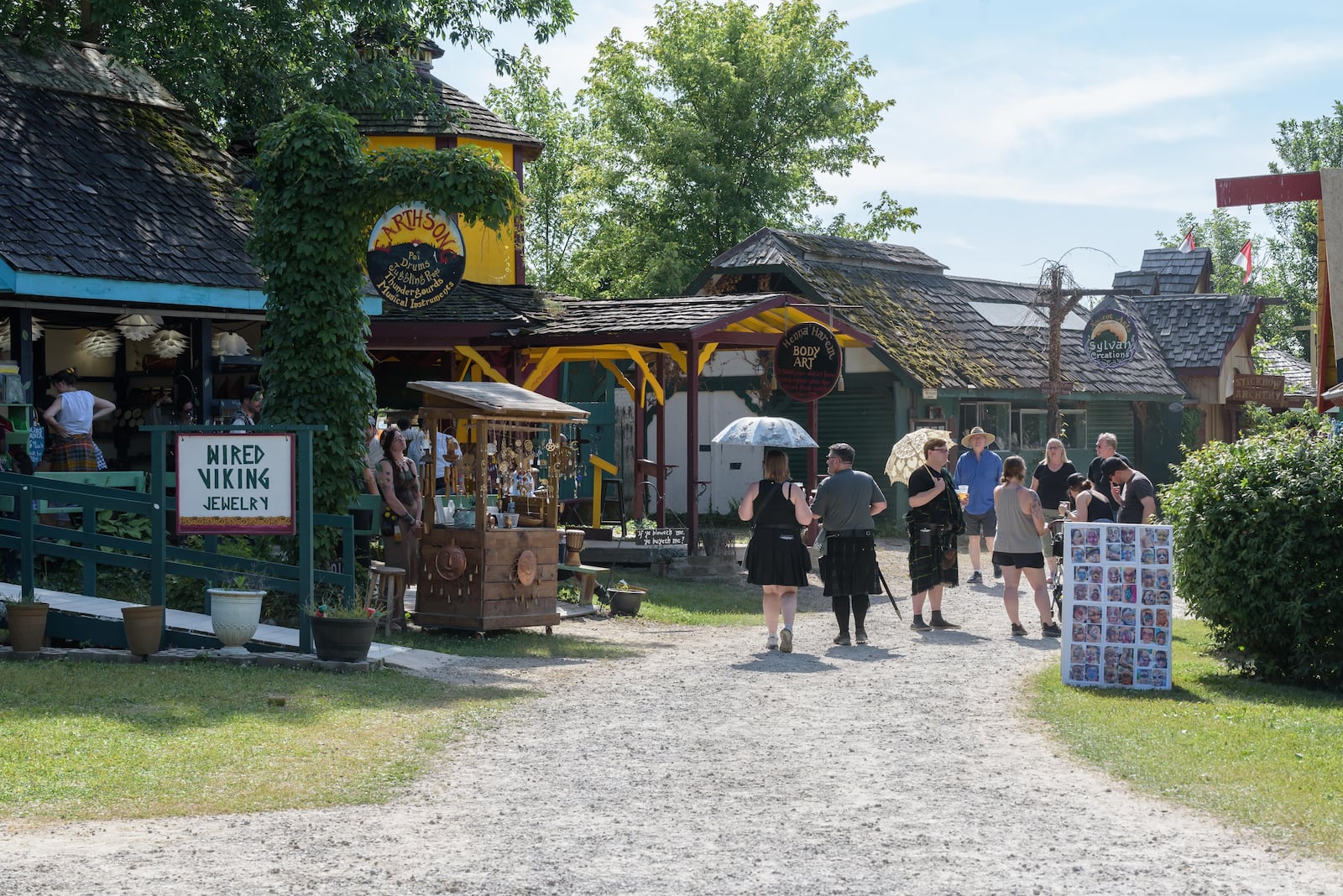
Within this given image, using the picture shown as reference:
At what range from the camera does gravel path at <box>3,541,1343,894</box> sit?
5.75 m

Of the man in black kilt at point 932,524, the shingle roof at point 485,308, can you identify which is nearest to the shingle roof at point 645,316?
the shingle roof at point 485,308

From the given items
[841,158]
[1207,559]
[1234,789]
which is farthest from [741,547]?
[841,158]

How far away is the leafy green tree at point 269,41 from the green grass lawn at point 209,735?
9.65 metres

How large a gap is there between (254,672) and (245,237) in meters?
6.49

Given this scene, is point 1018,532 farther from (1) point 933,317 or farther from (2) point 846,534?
(1) point 933,317

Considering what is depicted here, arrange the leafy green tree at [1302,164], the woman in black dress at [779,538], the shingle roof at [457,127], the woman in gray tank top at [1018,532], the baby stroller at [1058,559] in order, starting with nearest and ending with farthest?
the woman in black dress at [779,538] → the woman in gray tank top at [1018,532] → the baby stroller at [1058,559] → the shingle roof at [457,127] → the leafy green tree at [1302,164]

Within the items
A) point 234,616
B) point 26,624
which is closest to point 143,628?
point 234,616

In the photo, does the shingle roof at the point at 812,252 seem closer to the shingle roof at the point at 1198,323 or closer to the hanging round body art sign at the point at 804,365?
the shingle roof at the point at 1198,323

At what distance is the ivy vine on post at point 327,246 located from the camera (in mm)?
13242

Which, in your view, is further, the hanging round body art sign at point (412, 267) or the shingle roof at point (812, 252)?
the shingle roof at point (812, 252)

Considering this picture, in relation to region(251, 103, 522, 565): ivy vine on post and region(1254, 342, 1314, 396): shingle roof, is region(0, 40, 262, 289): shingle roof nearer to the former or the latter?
region(251, 103, 522, 565): ivy vine on post

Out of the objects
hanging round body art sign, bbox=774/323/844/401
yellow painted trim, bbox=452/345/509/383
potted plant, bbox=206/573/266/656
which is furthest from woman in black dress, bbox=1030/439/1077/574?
potted plant, bbox=206/573/266/656

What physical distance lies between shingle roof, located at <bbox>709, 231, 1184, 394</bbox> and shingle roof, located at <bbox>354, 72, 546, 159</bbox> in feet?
23.8

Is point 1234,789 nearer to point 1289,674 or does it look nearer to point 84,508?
point 1289,674
